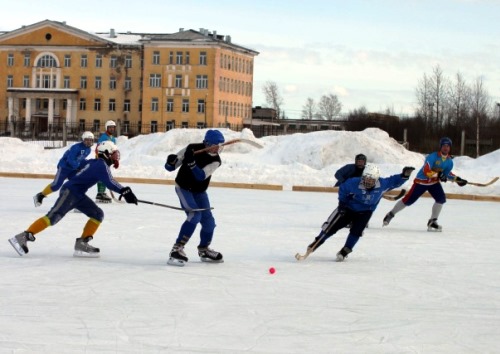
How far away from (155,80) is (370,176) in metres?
56.9

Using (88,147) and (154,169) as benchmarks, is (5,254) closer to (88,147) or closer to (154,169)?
(88,147)

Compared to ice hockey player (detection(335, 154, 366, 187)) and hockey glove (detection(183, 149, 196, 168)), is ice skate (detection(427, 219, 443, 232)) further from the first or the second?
hockey glove (detection(183, 149, 196, 168))

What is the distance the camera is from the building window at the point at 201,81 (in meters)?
64.2

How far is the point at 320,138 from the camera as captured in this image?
31.0 m

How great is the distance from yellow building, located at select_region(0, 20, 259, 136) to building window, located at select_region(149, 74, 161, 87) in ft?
0.23

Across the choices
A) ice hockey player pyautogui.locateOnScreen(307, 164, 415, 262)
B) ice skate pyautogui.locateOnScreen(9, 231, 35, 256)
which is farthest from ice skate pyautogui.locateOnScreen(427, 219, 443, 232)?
ice skate pyautogui.locateOnScreen(9, 231, 35, 256)

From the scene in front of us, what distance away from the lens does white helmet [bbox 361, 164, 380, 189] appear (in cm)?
889

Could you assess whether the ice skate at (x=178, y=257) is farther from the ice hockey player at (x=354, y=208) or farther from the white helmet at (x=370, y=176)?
the white helmet at (x=370, y=176)

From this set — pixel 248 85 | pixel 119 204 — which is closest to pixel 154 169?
pixel 119 204

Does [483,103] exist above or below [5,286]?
above

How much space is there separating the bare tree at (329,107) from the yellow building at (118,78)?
48.3 metres

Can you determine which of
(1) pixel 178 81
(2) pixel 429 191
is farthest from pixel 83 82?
(2) pixel 429 191

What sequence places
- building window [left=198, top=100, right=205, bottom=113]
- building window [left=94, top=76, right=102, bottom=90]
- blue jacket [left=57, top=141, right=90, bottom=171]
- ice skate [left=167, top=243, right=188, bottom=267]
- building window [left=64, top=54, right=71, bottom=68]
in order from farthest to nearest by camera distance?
building window [left=94, top=76, right=102, bottom=90]
building window [left=64, top=54, right=71, bottom=68]
building window [left=198, top=100, right=205, bottom=113]
blue jacket [left=57, top=141, right=90, bottom=171]
ice skate [left=167, top=243, right=188, bottom=267]

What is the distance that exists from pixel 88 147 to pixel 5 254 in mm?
3972
